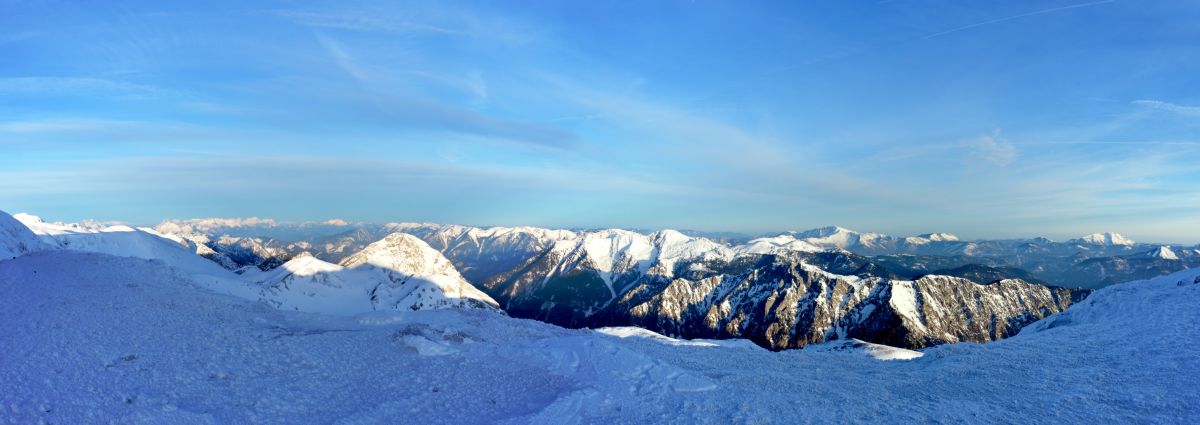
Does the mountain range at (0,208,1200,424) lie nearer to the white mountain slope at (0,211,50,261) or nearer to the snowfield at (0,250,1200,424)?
the snowfield at (0,250,1200,424)

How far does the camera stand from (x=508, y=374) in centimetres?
2444

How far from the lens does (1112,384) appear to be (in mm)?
19734

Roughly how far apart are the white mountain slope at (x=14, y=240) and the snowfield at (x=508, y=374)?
2219 centimetres

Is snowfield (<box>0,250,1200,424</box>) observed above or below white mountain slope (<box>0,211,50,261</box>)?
below

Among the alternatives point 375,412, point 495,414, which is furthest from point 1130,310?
point 375,412

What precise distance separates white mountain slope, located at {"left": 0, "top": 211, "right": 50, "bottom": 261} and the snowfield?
72.8 ft

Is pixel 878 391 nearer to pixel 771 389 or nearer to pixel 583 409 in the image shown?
→ pixel 771 389

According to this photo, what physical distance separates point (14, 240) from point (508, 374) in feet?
204

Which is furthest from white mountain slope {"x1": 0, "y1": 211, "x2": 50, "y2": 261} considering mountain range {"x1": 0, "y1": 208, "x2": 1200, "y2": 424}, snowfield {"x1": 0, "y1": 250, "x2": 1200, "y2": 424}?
snowfield {"x1": 0, "y1": 250, "x2": 1200, "y2": 424}

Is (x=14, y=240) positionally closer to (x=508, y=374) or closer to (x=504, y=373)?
(x=504, y=373)

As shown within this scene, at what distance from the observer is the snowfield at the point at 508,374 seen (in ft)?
59.6

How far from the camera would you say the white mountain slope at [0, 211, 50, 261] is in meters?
48.4

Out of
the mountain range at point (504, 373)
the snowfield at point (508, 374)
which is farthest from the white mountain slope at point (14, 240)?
the snowfield at point (508, 374)

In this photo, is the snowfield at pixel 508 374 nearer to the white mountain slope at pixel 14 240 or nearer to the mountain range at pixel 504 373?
the mountain range at pixel 504 373
